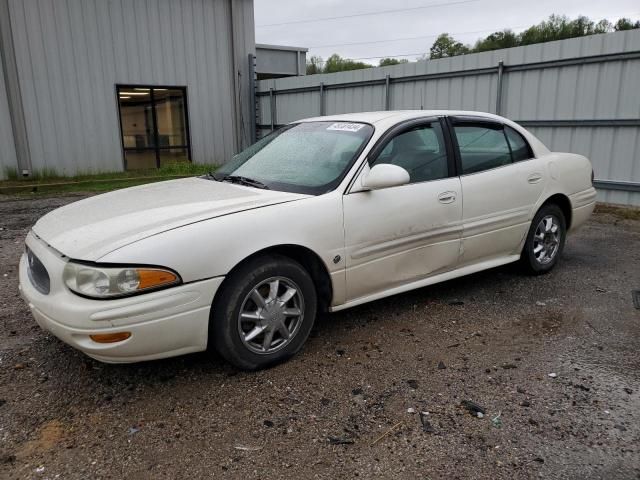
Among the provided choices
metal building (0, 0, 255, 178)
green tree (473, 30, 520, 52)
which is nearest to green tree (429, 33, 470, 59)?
green tree (473, 30, 520, 52)

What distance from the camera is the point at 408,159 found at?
383 cm

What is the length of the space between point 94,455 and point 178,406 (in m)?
0.50

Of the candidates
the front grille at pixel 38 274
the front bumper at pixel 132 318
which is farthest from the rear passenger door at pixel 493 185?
the front grille at pixel 38 274

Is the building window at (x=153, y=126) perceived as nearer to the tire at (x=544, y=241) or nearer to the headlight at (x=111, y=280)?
the tire at (x=544, y=241)

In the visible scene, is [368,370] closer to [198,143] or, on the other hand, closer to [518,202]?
[518,202]

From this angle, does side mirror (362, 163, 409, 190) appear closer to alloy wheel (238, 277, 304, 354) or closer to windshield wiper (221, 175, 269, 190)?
windshield wiper (221, 175, 269, 190)

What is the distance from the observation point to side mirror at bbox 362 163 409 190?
3.35 metres

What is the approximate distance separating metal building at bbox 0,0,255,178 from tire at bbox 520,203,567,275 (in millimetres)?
11591

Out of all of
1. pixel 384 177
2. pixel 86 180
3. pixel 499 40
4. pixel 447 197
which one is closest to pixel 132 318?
pixel 384 177

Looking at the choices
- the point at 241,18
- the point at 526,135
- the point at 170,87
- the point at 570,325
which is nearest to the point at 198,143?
the point at 170,87

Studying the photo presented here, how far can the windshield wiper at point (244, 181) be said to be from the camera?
11.8ft

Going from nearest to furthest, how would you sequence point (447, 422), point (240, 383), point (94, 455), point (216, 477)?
point (216, 477) → point (94, 455) → point (447, 422) → point (240, 383)

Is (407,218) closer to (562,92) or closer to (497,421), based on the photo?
(497,421)

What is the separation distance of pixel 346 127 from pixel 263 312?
1.64 metres
